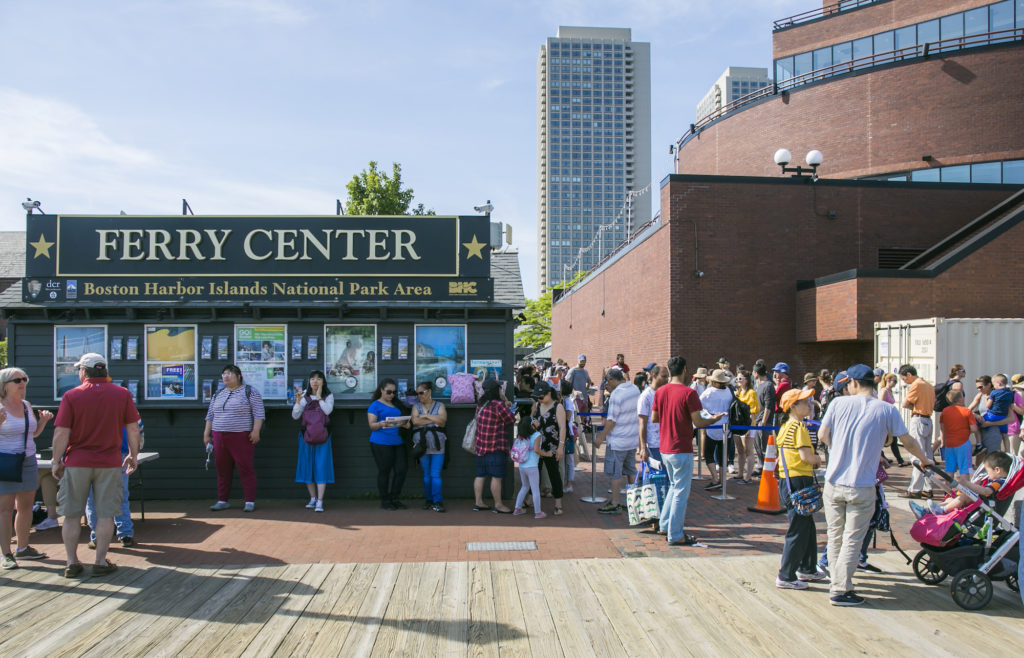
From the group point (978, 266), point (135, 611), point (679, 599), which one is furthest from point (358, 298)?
point (978, 266)

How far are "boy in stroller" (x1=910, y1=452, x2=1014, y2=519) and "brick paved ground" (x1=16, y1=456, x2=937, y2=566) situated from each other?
3.95ft

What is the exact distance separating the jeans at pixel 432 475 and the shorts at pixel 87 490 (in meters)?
3.66

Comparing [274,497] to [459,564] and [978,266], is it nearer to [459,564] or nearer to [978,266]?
[459,564]

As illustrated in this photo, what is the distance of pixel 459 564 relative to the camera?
6426 mm

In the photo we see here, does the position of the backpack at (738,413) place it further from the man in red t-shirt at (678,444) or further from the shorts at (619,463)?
the man in red t-shirt at (678,444)

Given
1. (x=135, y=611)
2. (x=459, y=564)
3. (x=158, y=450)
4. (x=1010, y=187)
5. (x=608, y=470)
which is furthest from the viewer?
(x=1010, y=187)

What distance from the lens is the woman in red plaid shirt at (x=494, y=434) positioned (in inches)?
336

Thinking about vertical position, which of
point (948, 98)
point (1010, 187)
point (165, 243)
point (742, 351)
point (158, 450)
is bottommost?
point (158, 450)

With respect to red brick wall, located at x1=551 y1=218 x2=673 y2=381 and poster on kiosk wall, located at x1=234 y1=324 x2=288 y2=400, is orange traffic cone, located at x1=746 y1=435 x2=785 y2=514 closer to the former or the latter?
poster on kiosk wall, located at x1=234 y1=324 x2=288 y2=400

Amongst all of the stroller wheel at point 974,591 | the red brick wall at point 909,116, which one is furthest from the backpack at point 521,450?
the red brick wall at point 909,116

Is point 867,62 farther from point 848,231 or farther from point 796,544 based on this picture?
point 796,544

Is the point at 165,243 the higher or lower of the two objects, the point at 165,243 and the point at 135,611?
the higher

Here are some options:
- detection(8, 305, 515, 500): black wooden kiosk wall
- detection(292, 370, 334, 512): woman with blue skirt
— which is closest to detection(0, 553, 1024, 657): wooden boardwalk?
detection(292, 370, 334, 512): woman with blue skirt

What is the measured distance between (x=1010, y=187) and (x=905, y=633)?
19740 mm
